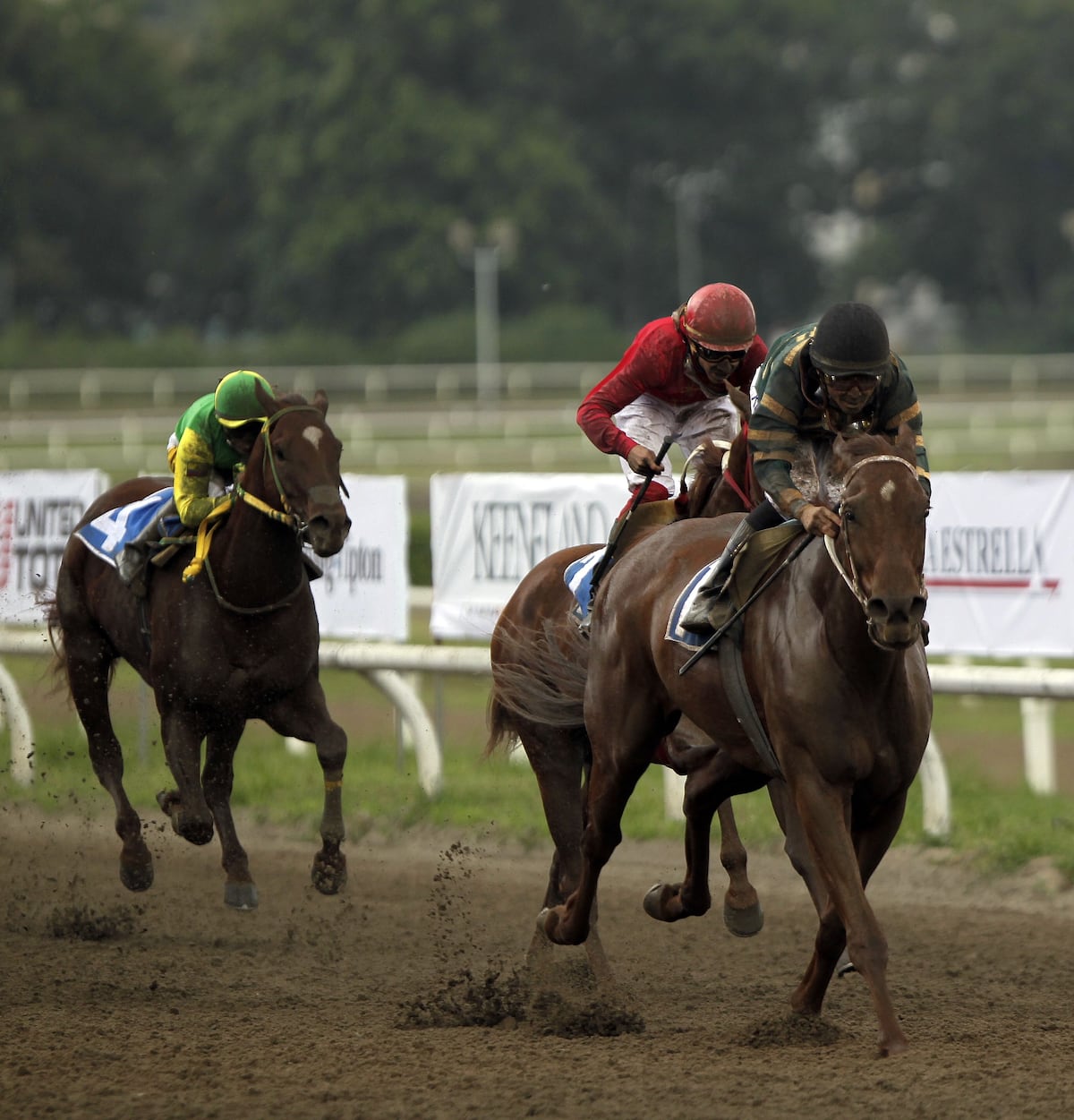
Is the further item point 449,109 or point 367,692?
point 449,109

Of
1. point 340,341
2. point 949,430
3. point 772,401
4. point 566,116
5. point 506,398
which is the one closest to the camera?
point 772,401

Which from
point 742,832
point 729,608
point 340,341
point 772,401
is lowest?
point 742,832

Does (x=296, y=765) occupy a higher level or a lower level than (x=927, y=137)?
lower

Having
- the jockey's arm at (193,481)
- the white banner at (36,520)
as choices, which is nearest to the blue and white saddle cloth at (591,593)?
the jockey's arm at (193,481)

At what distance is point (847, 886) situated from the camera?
4848 millimetres

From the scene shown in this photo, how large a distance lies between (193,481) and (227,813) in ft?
4.16

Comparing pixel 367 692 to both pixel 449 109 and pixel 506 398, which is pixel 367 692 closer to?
pixel 506 398

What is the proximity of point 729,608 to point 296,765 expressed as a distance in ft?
19.2

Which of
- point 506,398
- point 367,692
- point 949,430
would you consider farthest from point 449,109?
point 367,692

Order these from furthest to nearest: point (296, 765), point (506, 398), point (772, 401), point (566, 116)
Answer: point (566, 116), point (506, 398), point (296, 765), point (772, 401)

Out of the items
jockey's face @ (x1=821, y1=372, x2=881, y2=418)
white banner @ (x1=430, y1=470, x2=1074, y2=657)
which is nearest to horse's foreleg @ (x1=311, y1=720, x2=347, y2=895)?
white banner @ (x1=430, y1=470, x2=1074, y2=657)

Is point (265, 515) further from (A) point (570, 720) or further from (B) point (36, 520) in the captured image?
(B) point (36, 520)

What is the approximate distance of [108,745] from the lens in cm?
828

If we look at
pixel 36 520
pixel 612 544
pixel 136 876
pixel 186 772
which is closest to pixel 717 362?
pixel 612 544
